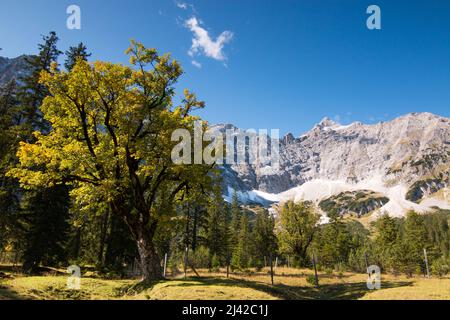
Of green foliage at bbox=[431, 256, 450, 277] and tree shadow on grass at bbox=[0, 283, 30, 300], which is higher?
tree shadow on grass at bbox=[0, 283, 30, 300]

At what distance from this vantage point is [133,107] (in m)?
23.3

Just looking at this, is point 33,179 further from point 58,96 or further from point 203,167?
point 203,167

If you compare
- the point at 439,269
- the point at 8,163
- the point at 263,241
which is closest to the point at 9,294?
the point at 8,163

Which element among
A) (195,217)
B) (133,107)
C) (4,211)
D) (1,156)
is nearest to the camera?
(133,107)

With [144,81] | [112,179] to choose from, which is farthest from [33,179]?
[144,81]

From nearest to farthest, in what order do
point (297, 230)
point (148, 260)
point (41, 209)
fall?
1. point (148, 260)
2. point (41, 209)
3. point (297, 230)

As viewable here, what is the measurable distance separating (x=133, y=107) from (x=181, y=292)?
12.9 metres

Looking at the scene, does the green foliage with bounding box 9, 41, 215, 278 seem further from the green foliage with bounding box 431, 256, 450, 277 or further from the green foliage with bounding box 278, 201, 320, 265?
the green foliage with bounding box 431, 256, 450, 277

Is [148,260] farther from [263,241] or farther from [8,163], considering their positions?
[263,241]

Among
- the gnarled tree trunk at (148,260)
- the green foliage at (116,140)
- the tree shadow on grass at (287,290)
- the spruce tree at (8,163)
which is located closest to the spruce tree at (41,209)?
the spruce tree at (8,163)

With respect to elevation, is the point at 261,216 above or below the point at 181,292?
above

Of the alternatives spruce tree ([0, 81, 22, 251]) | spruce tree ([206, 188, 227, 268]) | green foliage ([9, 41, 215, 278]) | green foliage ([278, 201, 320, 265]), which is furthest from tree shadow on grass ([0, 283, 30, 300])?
spruce tree ([206, 188, 227, 268])

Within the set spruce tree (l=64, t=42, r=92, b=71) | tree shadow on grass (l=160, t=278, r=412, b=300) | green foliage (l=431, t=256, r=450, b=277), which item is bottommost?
green foliage (l=431, t=256, r=450, b=277)
